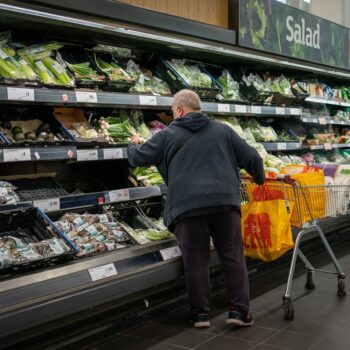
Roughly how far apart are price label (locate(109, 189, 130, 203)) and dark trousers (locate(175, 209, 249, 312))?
1.49 ft

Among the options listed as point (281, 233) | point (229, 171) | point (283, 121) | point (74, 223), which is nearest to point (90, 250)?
point (74, 223)

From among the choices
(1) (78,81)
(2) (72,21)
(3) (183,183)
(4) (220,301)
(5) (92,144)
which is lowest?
(4) (220,301)

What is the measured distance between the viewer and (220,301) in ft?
13.2

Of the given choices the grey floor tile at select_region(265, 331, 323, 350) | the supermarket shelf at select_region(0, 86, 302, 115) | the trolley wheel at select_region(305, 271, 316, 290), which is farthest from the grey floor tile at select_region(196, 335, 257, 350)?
the supermarket shelf at select_region(0, 86, 302, 115)

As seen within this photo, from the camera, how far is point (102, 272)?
3.10m

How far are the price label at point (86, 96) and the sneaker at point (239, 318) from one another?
1614 mm

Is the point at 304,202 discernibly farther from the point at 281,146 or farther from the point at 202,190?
the point at 281,146

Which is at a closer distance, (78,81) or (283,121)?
(78,81)

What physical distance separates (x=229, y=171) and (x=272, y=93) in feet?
7.45

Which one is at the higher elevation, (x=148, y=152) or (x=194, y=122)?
(x=194, y=122)

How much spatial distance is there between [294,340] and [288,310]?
0.36m

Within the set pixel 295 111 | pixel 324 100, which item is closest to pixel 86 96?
pixel 295 111

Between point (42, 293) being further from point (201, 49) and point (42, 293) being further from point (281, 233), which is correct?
point (201, 49)

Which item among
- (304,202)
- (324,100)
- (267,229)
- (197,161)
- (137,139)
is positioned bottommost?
(267,229)
